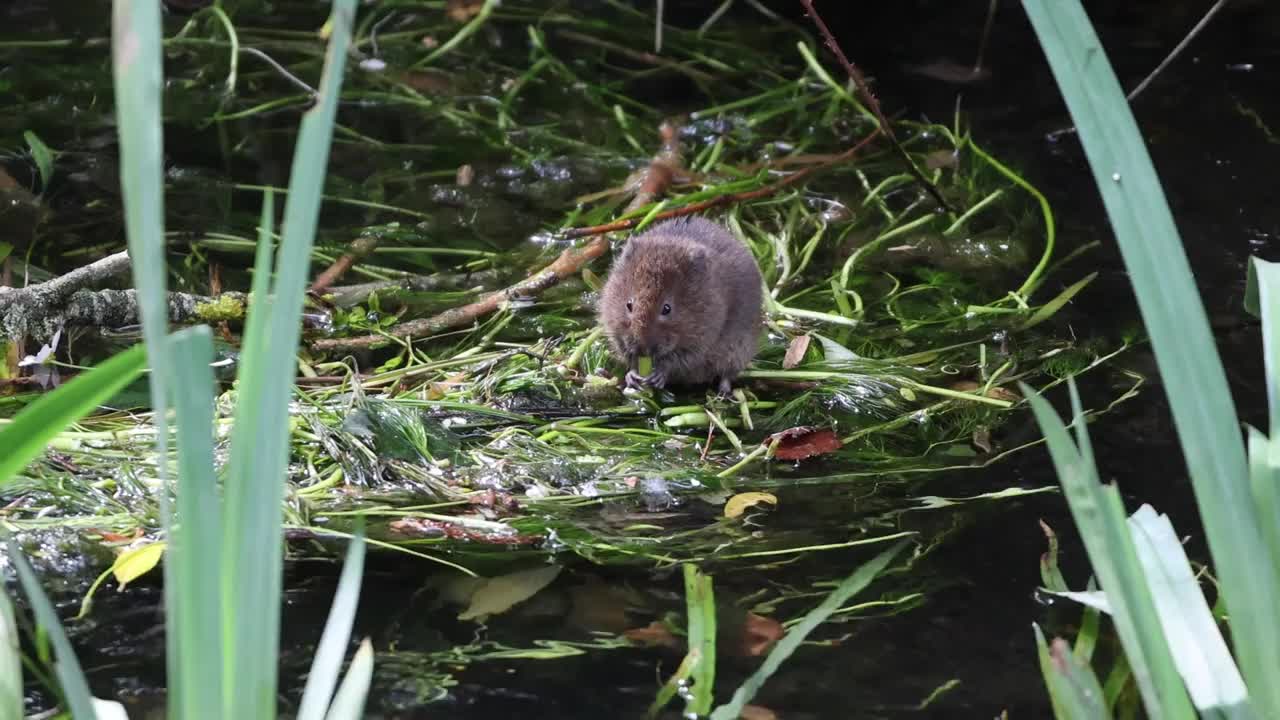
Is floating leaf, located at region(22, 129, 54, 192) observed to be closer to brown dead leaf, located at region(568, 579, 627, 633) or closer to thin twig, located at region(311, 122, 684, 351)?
thin twig, located at region(311, 122, 684, 351)

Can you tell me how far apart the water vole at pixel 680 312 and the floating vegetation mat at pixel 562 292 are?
0.34ft

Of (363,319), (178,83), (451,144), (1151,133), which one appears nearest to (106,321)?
(363,319)

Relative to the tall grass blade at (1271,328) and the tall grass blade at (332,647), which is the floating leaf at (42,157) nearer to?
the tall grass blade at (332,647)

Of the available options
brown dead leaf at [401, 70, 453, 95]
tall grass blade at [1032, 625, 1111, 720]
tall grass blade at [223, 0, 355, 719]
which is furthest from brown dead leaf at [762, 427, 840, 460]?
brown dead leaf at [401, 70, 453, 95]

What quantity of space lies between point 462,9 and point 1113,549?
6450 mm

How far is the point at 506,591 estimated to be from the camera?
3.19m

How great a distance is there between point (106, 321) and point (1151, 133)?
14.2ft

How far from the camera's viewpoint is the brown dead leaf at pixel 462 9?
7.61 meters

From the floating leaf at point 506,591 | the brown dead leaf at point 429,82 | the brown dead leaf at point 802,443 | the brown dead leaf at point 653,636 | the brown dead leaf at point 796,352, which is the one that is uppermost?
the brown dead leaf at point 429,82

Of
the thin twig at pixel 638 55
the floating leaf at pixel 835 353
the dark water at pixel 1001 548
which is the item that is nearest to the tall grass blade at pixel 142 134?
the dark water at pixel 1001 548

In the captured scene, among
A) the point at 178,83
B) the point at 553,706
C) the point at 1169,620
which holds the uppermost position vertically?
the point at 178,83

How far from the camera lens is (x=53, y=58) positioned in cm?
687

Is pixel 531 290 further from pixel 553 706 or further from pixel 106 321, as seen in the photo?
pixel 553 706

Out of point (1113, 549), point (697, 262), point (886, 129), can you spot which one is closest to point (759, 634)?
point (1113, 549)
